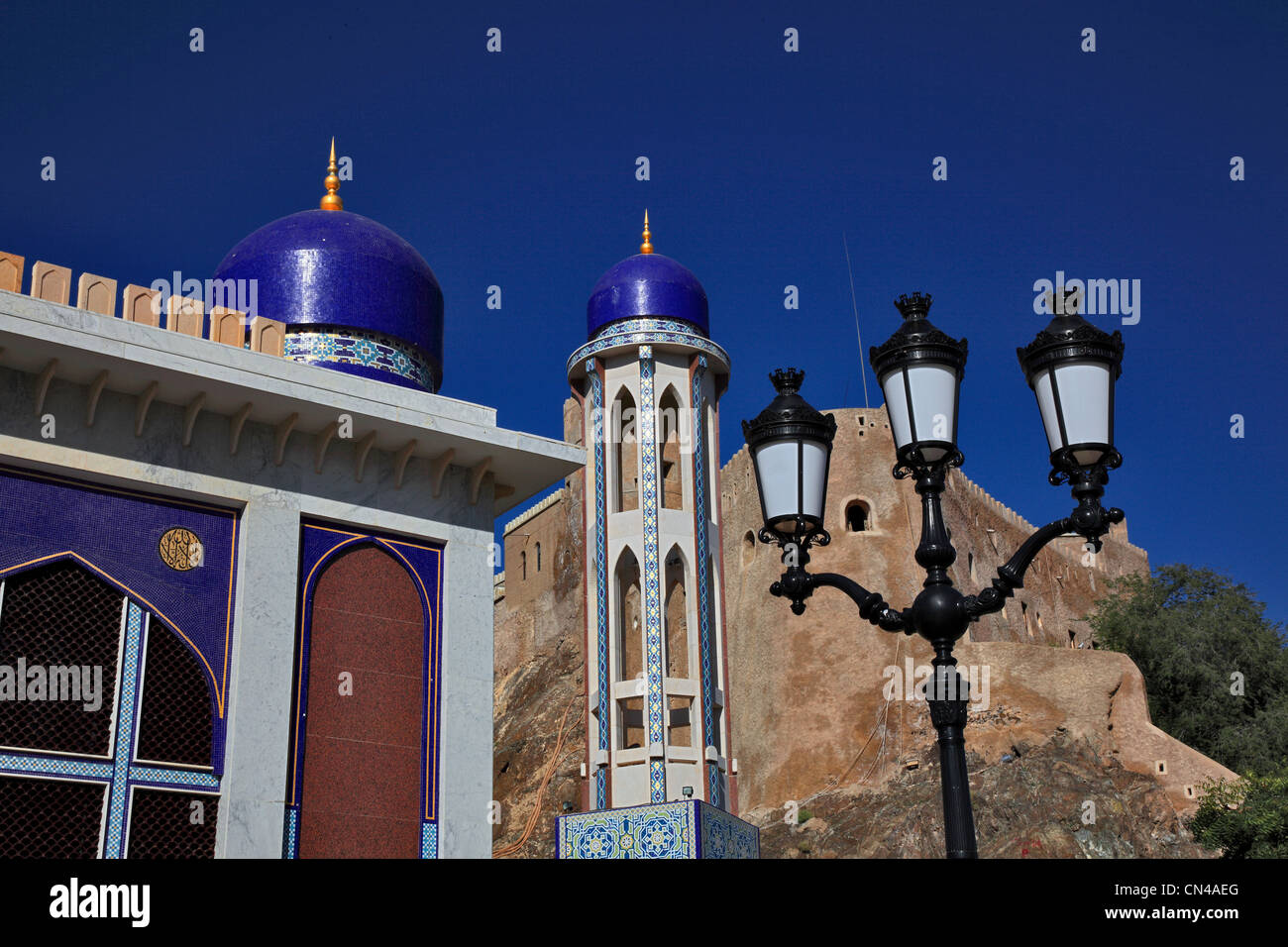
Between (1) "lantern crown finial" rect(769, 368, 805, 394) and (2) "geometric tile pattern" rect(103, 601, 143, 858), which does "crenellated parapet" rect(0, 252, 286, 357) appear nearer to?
(2) "geometric tile pattern" rect(103, 601, 143, 858)

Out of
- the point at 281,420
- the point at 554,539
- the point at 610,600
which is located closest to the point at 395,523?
the point at 281,420

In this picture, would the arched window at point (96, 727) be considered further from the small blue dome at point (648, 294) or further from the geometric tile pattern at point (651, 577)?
the small blue dome at point (648, 294)

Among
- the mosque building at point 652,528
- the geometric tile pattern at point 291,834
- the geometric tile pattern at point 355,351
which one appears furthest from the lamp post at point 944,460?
the mosque building at point 652,528

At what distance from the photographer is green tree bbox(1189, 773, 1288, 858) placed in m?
24.2

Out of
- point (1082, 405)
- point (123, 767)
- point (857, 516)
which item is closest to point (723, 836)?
point (123, 767)

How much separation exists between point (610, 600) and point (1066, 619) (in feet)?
93.0

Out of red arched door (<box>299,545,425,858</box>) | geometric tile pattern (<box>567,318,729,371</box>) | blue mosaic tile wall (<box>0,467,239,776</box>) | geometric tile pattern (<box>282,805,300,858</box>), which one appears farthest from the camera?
geometric tile pattern (<box>567,318,729,371</box>)

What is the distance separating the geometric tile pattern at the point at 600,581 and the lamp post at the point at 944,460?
33.4 feet

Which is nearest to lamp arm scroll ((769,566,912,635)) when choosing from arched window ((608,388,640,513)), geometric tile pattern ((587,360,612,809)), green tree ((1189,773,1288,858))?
geometric tile pattern ((587,360,612,809))

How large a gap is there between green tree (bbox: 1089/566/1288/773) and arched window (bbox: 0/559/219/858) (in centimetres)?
2631

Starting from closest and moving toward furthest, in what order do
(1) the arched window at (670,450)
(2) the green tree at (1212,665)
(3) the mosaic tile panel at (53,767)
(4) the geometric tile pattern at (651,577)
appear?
(3) the mosaic tile panel at (53,767), (4) the geometric tile pattern at (651,577), (1) the arched window at (670,450), (2) the green tree at (1212,665)

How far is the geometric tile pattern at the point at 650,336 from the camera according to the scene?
1738 cm

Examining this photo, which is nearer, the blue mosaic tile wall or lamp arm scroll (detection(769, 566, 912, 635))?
lamp arm scroll (detection(769, 566, 912, 635))

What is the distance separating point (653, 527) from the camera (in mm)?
16656
